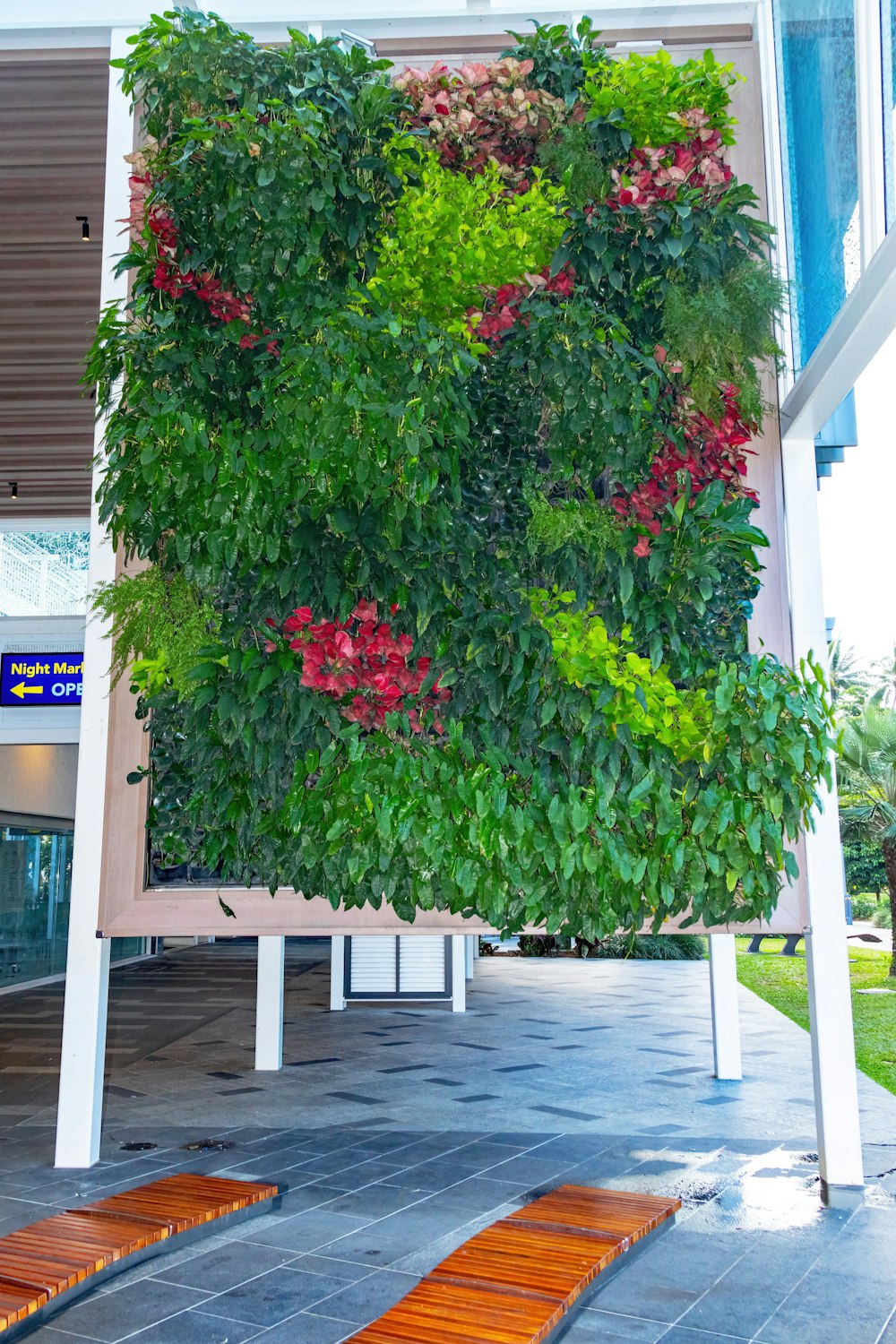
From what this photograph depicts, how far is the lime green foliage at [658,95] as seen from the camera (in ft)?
16.8

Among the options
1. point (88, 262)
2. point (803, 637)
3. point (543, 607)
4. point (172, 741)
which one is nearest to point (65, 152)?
point (88, 262)

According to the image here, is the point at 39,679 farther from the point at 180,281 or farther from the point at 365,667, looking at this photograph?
the point at 365,667

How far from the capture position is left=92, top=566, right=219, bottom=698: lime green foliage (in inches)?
203

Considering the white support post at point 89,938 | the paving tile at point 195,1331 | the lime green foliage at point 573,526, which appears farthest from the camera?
the white support post at point 89,938

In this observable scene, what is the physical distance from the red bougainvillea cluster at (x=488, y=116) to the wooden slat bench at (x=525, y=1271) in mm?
4516

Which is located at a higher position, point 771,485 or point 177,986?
point 771,485

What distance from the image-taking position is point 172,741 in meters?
5.51

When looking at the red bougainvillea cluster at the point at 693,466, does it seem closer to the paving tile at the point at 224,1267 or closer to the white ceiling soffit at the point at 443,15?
the white ceiling soffit at the point at 443,15

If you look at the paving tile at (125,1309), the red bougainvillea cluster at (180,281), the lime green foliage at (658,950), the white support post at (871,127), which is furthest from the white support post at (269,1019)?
the lime green foliage at (658,950)

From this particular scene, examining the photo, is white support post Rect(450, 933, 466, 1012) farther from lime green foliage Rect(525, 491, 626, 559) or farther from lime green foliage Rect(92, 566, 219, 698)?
lime green foliage Rect(525, 491, 626, 559)

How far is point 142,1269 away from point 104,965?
1.86m

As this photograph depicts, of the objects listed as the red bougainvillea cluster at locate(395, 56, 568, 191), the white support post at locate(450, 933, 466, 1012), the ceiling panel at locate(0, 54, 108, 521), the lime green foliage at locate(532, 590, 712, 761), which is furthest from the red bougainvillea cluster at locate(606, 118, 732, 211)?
the white support post at locate(450, 933, 466, 1012)

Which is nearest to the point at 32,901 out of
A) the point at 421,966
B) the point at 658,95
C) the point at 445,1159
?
the point at 421,966

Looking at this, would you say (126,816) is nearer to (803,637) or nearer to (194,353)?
(194,353)
